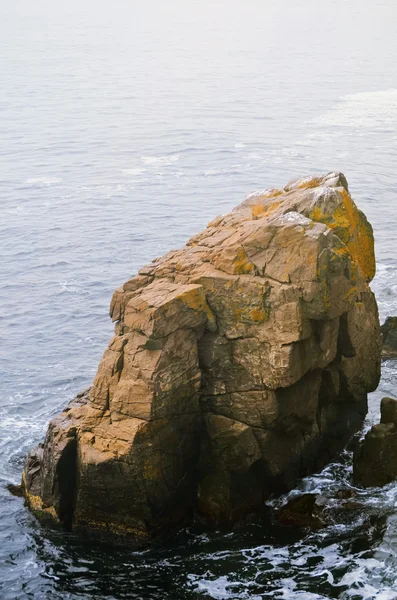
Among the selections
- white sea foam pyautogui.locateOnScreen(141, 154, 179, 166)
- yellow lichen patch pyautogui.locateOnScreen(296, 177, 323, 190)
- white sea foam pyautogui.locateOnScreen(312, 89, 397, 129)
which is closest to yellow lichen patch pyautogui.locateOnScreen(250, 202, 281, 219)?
yellow lichen patch pyautogui.locateOnScreen(296, 177, 323, 190)

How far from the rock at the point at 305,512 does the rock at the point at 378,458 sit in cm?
171

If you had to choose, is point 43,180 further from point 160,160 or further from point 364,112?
point 364,112

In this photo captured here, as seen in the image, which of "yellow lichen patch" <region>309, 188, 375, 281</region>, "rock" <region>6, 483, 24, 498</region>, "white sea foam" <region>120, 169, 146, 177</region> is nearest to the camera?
"yellow lichen patch" <region>309, 188, 375, 281</region>

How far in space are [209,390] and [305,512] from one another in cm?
491

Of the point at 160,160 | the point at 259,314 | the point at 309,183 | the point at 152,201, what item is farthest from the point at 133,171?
the point at 259,314

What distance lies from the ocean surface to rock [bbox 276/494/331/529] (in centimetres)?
51

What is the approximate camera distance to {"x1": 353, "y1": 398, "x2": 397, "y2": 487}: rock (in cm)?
2897

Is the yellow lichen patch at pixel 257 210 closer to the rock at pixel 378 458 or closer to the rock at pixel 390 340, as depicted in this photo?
the rock at pixel 378 458

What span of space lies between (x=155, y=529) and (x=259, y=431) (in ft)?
14.8

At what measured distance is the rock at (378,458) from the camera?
28969 millimetres

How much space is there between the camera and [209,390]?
28641 mm

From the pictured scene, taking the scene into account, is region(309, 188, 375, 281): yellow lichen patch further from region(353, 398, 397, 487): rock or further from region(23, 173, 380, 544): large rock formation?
region(353, 398, 397, 487): rock

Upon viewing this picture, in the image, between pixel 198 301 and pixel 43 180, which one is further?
pixel 43 180

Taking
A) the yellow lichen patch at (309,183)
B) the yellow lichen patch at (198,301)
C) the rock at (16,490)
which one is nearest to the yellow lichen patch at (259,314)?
the yellow lichen patch at (198,301)
